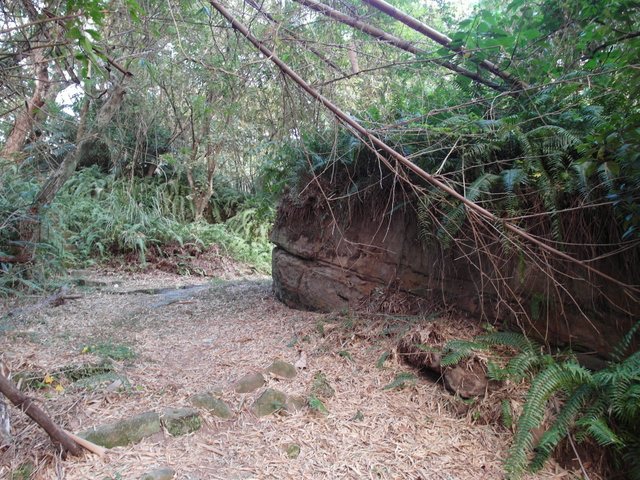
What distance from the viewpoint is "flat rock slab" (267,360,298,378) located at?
3133 mm

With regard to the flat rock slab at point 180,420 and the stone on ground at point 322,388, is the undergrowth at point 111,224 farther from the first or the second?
the flat rock slab at point 180,420

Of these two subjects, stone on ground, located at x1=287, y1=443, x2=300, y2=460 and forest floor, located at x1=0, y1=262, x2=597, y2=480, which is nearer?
forest floor, located at x1=0, y1=262, x2=597, y2=480

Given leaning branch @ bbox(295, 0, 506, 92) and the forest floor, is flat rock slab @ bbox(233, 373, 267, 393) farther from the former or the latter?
leaning branch @ bbox(295, 0, 506, 92)

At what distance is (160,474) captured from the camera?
206 centimetres

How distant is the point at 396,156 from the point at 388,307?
180 centimetres

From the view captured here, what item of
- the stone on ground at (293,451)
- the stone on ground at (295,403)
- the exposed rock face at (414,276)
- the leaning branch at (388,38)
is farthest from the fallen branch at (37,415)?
the leaning branch at (388,38)

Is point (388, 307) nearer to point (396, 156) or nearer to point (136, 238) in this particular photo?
point (396, 156)

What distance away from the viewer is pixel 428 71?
13.5 ft

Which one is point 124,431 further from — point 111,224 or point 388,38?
point 111,224

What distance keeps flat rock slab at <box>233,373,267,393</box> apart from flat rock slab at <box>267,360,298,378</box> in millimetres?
130

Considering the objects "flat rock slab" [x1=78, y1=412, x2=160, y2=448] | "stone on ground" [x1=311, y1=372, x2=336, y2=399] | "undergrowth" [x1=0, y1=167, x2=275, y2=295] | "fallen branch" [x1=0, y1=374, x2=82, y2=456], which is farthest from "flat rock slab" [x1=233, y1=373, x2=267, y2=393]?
"undergrowth" [x1=0, y1=167, x2=275, y2=295]

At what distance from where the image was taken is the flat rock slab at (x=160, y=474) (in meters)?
2.02

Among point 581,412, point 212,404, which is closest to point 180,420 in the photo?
point 212,404

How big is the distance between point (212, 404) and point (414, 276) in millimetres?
2172
